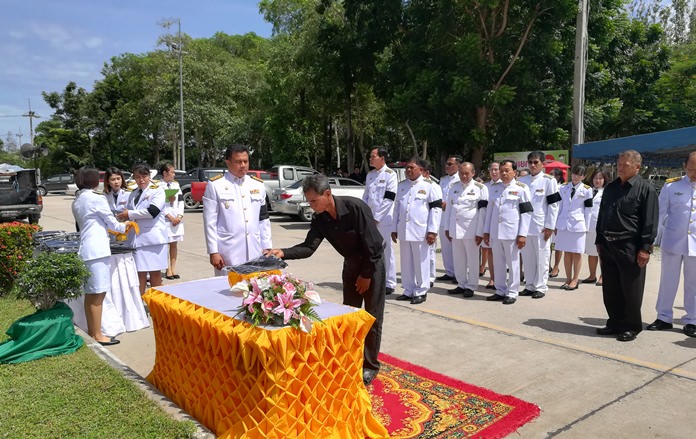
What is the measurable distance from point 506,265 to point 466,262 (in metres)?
0.60

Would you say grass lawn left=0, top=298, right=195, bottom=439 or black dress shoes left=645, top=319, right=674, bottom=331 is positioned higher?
grass lawn left=0, top=298, right=195, bottom=439

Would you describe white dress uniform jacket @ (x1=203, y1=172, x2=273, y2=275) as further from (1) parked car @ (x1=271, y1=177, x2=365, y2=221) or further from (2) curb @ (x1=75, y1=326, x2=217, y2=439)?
(1) parked car @ (x1=271, y1=177, x2=365, y2=221)

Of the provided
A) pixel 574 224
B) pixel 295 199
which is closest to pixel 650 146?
pixel 574 224

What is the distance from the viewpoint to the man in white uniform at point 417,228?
696cm

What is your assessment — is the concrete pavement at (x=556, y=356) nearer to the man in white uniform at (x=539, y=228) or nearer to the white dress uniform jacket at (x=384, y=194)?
the man in white uniform at (x=539, y=228)

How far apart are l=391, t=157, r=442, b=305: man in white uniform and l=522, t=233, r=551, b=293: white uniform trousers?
1515 mm

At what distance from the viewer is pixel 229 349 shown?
124 inches

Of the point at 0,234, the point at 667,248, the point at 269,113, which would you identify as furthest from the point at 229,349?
the point at 269,113

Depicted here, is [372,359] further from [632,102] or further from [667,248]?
[632,102]

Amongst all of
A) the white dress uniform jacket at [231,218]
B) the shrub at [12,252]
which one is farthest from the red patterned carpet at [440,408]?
the shrub at [12,252]

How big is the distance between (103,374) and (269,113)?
85.3 feet

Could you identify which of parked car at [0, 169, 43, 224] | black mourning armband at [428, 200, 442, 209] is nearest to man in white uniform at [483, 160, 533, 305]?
black mourning armband at [428, 200, 442, 209]

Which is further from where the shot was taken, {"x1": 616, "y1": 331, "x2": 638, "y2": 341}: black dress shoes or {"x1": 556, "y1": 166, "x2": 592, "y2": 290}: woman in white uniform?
{"x1": 556, "y1": 166, "x2": 592, "y2": 290}: woman in white uniform

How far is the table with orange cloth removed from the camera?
9.75 ft
